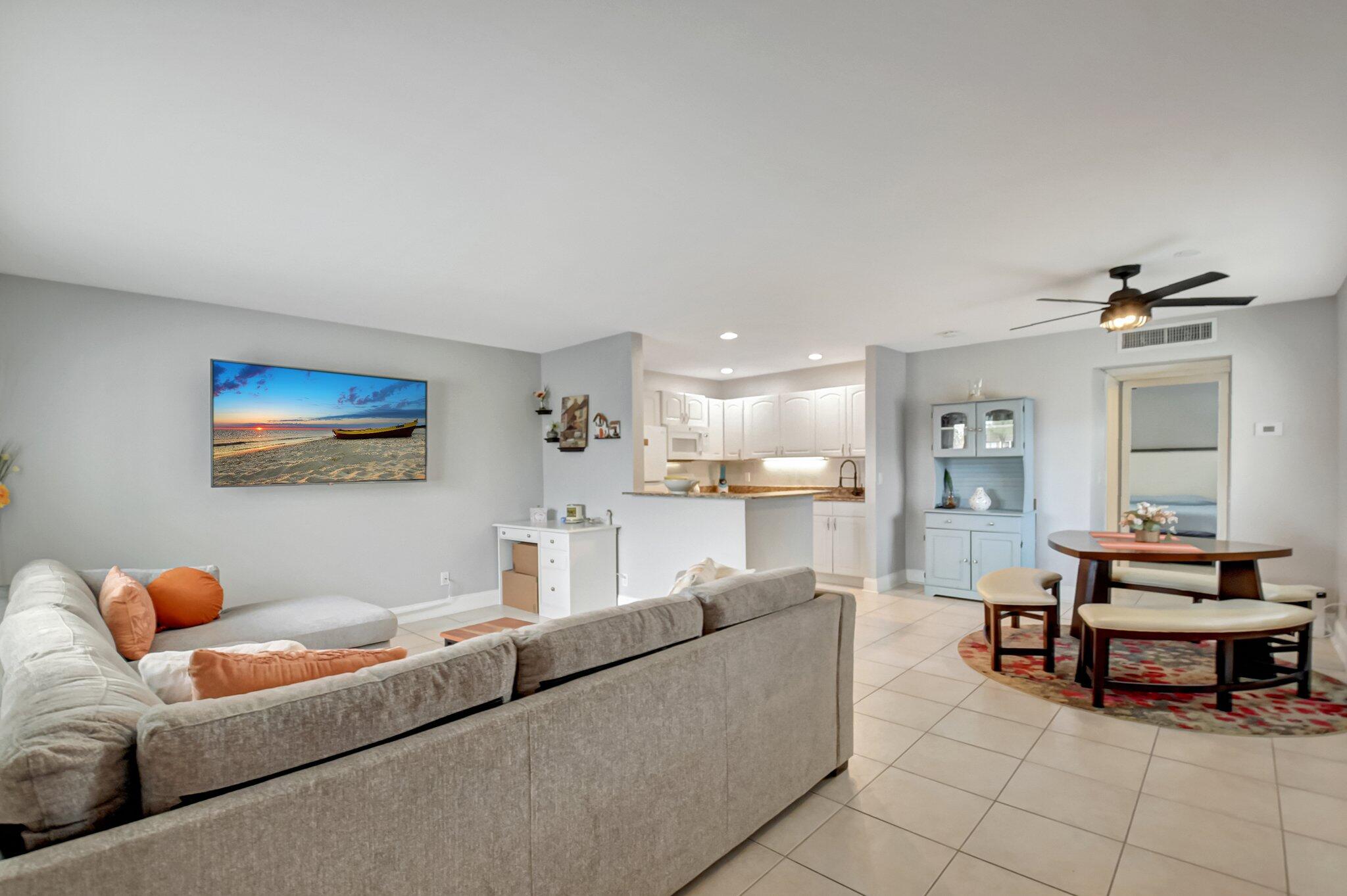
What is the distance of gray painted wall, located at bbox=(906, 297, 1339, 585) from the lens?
4.48 m

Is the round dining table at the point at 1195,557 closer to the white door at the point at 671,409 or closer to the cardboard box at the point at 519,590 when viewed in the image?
the cardboard box at the point at 519,590

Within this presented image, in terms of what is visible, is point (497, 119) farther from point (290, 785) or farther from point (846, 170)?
point (290, 785)

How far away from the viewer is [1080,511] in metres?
5.50

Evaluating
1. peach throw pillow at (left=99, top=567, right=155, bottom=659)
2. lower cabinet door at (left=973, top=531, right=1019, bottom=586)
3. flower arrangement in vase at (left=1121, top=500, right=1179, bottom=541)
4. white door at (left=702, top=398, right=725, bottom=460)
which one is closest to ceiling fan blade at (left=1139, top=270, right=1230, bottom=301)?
flower arrangement in vase at (left=1121, top=500, right=1179, bottom=541)

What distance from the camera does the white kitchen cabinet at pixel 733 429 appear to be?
788 cm

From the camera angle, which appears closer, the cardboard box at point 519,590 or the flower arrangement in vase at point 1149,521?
the flower arrangement in vase at point 1149,521

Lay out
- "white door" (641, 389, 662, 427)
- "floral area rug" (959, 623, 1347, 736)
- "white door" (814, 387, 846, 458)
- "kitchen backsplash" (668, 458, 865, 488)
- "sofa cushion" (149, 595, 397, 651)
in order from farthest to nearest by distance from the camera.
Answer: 1. "kitchen backsplash" (668, 458, 865, 488)
2. "white door" (641, 389, 662, 427)
3. "white door" (814, 387, 846, 458)
4. "sofa cushion" (149, 595, 397, 651)
5. "floral area rug" (959, 623, 1347, 736)

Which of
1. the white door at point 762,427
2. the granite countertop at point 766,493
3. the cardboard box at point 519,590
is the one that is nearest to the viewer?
the granite countertop at point 766,493

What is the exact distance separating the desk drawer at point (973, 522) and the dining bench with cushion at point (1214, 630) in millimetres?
2187

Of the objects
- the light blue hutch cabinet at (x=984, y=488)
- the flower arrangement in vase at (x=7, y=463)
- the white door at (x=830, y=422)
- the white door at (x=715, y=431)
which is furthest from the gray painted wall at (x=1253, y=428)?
the flower arrangement in vase at (x=7, y=463)

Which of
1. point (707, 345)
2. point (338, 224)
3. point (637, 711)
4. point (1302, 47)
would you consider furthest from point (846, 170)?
point (707, 345)

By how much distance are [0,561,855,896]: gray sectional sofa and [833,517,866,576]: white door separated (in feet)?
14.3

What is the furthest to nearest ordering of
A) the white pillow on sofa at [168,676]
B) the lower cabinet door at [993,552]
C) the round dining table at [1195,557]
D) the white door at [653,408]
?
the white door at [653,408]
the lower cabinet door at [993,552]
the round dining table at [1195,557]
the white pillow on sofa at [168,676]

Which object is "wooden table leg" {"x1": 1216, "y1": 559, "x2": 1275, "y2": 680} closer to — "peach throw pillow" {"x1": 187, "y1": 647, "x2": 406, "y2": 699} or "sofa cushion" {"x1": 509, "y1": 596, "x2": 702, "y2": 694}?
"sofa cushion" {"x1": 509, "y1": 596, "x2": 702, "y2": 694}
